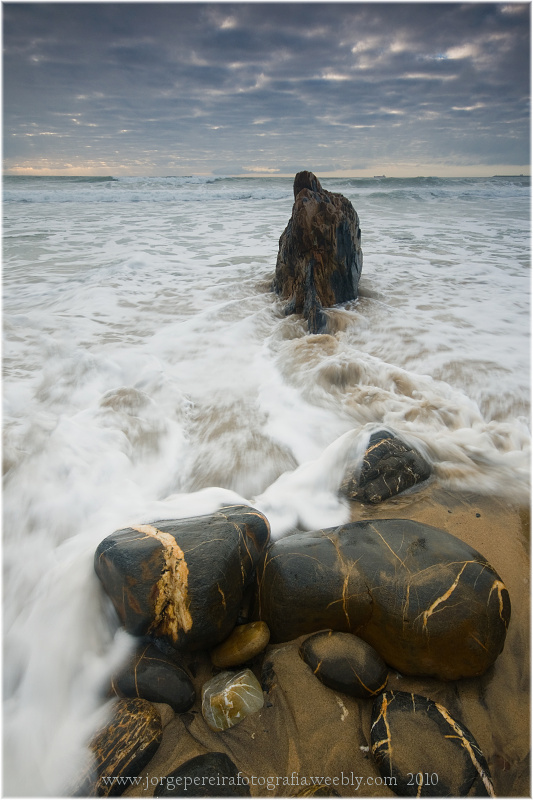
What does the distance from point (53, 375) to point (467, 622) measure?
14.4ft

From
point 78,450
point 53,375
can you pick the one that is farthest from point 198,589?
point 53,375

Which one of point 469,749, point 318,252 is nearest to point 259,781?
point 469,749

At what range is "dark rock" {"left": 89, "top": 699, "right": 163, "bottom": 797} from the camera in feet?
4.80

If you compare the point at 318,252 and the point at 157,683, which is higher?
the point at 318,252

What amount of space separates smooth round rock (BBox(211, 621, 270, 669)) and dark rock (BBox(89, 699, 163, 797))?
317 millimetres

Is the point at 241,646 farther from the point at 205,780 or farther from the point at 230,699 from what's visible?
the point at 205,780

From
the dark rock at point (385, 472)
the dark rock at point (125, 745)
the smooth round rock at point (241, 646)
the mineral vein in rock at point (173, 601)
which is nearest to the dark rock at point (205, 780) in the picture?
the dark rock at point (125, 745)

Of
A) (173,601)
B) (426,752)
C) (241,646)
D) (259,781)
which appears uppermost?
(173,601)

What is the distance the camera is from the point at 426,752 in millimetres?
1450

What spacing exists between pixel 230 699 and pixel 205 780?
10.2 inches

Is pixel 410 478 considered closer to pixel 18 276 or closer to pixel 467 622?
pixel 467 622

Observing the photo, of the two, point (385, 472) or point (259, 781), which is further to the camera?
point (385, 472)

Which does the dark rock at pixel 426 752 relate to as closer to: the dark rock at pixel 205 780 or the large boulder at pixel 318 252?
the dark rock at pixel 205 780

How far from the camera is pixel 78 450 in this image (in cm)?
321
